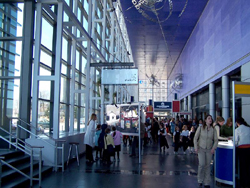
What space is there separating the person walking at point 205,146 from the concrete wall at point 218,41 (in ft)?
20.4

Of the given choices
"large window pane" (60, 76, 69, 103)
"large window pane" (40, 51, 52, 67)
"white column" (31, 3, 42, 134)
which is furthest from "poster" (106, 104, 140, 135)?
"white column" (31, 3, 42, 134)

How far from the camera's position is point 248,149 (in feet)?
22.8

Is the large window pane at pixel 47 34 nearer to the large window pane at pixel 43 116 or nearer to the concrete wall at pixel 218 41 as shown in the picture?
the large window pane at pixel 43 116

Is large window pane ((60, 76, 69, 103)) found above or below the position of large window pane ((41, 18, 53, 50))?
below

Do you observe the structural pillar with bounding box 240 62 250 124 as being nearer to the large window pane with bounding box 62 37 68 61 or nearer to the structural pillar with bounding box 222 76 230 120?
the structural pillar with bounding box 222 76 230 120

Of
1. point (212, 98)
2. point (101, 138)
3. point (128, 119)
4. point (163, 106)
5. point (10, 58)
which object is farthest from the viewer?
point (163, 106)

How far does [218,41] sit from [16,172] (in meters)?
13.8

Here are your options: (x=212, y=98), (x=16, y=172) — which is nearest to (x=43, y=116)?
(x=16, y=172)

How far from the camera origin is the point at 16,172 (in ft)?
22.8

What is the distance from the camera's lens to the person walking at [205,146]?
22.7ft

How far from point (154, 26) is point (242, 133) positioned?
1834cm

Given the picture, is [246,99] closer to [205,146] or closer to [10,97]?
[205,146]

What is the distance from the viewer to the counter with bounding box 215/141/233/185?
706 centimetres

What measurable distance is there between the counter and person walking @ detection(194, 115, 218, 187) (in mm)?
410
